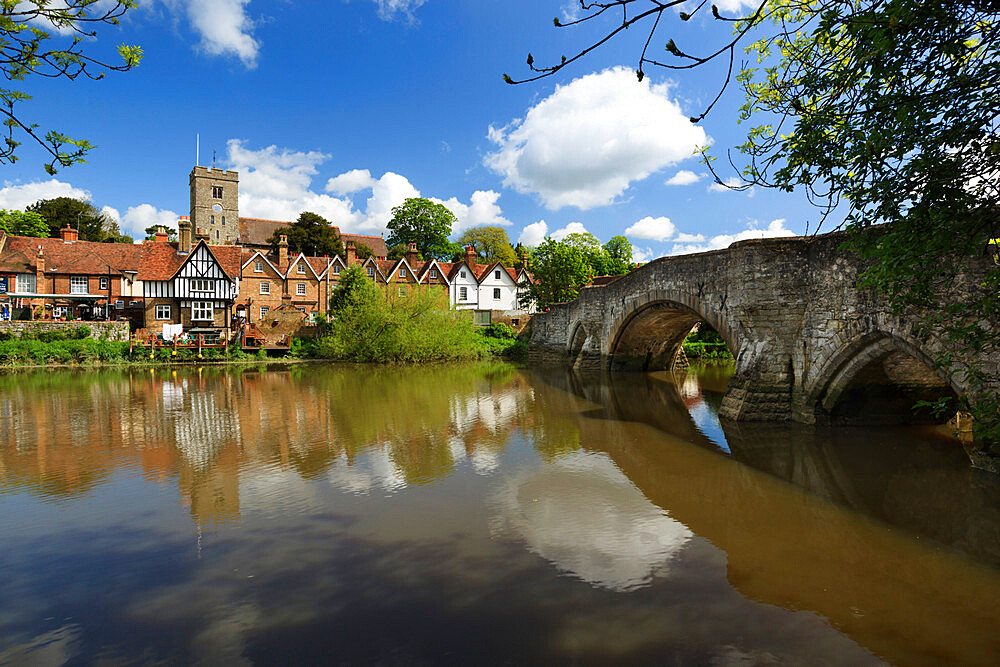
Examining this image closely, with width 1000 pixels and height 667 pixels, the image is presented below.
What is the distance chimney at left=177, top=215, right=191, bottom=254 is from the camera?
3334cm

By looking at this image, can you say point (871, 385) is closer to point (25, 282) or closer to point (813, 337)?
point (813, 337)

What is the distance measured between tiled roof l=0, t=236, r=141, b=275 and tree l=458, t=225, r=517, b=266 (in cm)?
3033

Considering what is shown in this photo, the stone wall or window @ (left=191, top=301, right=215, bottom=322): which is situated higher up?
window @ (left=191, top=301, right=215, bottom=322)

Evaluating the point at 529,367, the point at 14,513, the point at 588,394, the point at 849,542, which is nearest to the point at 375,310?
the point at 529,367

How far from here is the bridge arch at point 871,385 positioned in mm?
9328

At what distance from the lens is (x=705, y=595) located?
448cm

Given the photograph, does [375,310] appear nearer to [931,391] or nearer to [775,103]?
[931,391]

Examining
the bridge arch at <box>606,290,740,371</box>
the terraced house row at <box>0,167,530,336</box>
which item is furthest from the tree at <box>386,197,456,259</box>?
the bridge arch at <box>606,290,740,371</box>

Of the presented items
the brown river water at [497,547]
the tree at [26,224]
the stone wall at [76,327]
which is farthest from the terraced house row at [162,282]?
the brown river water at [497,547]

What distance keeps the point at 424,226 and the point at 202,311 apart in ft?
79.5

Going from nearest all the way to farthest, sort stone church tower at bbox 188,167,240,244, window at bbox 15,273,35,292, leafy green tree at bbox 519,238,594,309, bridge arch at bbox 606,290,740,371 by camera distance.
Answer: bridge arch at bbox 606,290,740,371
window at bbox 15,273,35,292
leafy green tree at bbox 519,238,594,309
stone church tower at bbox 188,167,240,244

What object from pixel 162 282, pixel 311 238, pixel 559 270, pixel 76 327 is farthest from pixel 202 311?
pixel 559 270

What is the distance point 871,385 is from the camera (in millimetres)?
10359

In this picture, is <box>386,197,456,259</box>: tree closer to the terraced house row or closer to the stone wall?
the terraced house row
